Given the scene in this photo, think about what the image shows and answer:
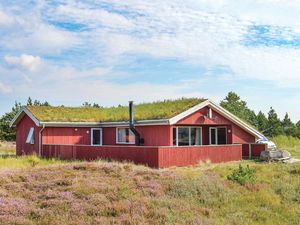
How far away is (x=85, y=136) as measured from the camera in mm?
32062

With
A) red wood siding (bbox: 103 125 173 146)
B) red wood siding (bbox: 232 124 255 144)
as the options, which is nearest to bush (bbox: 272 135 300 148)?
red wood siding (bbox: 232 124 255 144)

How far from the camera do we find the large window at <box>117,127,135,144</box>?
30.1 meters

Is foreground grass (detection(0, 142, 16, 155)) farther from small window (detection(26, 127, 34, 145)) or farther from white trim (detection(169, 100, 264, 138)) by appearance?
white trim (detection(169, 100, 264, 138))

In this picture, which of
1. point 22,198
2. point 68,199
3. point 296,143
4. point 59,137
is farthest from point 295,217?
point 296,143

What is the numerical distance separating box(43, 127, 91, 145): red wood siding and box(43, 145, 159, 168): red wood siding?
3.90 ft

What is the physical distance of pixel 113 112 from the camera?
34.8m

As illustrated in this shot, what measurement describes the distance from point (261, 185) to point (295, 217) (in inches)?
142

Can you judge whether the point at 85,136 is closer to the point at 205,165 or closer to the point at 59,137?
the point at 59,137

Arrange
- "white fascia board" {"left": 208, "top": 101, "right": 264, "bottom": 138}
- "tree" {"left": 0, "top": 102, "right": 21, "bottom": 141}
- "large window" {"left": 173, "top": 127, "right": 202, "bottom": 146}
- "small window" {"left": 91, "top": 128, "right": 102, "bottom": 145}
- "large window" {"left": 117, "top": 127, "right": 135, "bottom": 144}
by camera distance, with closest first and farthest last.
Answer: "large window" {"left": 173, "top": 127, "right": 202, "bottom": 146} < "white fascia board" {"left": 208, "top": 101, "right": 264, "bottom": 138} < "large window" {"left": 117, "top": 127, "right": 135, "bottom": 144} < "small window" {"left": 91, "top": 128, "right": 102, "bottom": 145} < "tree" {"left": 0, "top": 102, "right": 21, "bottom": 141}

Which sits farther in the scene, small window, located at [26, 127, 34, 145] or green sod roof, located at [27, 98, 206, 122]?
small window, located at [26, 127, 34, 145]

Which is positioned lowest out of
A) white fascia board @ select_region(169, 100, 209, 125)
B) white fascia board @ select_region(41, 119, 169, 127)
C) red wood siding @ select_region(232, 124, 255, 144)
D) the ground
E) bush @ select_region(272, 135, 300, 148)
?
the ground

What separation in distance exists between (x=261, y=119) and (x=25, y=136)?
3826cm

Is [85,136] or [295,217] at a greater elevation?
[85,136]

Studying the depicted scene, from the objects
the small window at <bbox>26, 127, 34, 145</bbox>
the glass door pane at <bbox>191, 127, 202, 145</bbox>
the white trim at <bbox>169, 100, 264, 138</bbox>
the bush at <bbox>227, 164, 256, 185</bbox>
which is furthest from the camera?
the small window at <bbox>26, 127, 34, 145</bbox>
